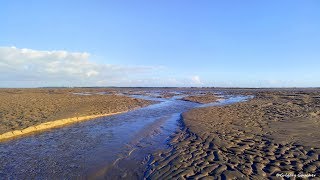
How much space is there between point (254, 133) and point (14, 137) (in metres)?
12.9

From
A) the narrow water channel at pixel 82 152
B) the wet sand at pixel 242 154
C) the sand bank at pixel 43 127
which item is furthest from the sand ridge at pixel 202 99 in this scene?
the wet sand at pixel 242 154

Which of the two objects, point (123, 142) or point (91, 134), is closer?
point (123, 142)

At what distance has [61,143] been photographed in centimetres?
1219

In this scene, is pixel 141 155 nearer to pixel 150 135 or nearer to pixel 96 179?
pixel 96 179

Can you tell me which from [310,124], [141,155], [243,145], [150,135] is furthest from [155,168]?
[310,124]

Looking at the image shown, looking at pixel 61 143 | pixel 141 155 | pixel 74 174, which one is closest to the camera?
pixel 74 174

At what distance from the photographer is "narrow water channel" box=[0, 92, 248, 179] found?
8281 mm

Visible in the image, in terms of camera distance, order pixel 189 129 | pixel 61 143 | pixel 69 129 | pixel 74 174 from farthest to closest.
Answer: pixel 69 129 < pixel 189 129 < pixel 61 143 < pixel 74 174

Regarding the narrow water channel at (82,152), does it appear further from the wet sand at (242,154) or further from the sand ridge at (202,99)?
the sand ridge at (202,99)

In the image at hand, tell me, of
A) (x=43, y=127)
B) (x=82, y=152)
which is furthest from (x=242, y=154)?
(x=43, y=127)

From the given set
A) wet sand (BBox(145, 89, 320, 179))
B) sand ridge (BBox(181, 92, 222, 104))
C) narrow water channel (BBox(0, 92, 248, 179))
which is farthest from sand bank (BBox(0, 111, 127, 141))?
sand ridge (BBox(181, 92, 222, 104))

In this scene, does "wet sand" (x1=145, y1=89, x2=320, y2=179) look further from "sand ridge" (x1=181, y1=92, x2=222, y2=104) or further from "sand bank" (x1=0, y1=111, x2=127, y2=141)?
"sand ridge" (x1=181, y1=92, x2=222, y2=104)

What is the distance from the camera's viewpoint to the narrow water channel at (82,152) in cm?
828

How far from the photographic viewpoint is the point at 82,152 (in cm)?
1060
